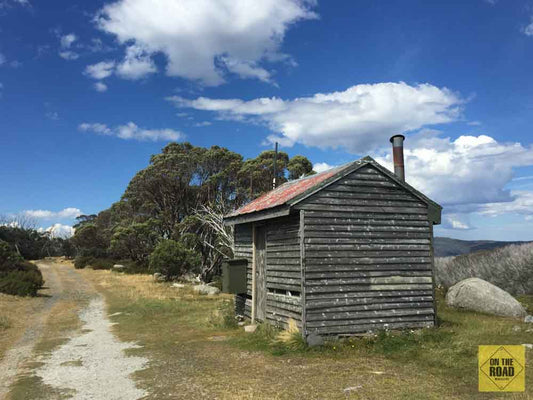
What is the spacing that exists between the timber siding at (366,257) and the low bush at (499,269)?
11101 mm

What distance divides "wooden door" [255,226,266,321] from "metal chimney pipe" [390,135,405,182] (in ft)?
14.4

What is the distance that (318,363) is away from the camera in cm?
882

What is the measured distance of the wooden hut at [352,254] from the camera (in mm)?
10445

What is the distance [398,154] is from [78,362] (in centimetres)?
1027

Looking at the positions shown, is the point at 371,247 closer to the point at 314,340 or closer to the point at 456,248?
the point at 314,340

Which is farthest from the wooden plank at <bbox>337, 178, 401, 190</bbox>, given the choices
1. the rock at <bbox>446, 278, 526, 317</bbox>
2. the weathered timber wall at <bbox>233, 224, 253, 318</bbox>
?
the rock at <bbox>446, 278, 526, 317</bbox>

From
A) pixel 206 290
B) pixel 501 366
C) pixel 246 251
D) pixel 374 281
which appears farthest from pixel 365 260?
pixel 206 290

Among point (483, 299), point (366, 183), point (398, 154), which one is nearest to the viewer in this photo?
point (366, 183)

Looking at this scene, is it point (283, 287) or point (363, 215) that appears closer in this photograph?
point (363, 215)

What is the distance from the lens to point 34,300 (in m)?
21.0

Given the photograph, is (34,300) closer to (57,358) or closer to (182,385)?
(57,358)

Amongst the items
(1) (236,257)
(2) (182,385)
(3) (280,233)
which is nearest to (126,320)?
(1) (236,257)

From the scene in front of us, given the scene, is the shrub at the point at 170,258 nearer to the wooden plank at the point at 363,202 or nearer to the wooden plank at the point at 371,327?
the wooden plank at the point at 363,202

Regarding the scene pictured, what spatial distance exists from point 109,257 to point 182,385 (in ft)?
166
